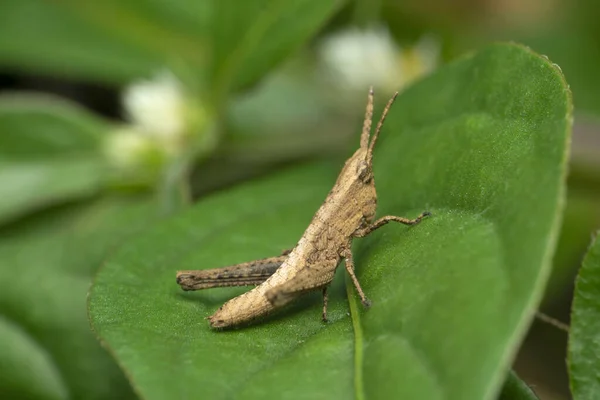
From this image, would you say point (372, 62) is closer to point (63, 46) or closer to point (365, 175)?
point (365, 175)

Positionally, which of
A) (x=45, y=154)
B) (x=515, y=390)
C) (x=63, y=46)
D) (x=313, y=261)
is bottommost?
(x=515, y=390)

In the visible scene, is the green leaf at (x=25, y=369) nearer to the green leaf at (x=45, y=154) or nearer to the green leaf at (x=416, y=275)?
the green leaf at (x=45, y=154)

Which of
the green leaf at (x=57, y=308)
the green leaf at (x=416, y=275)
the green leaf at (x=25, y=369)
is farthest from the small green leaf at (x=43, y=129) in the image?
the green leaf at (x=416, y=275)

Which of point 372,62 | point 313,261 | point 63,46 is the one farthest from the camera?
point 63,46

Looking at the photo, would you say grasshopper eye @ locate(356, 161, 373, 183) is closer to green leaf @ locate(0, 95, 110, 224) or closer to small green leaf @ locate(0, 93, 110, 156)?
green leaf @ locate(0, 95, 110, 224)

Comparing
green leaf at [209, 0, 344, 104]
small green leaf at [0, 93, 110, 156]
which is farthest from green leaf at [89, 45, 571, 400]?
small green leaf at [0, 93, 110, 156]

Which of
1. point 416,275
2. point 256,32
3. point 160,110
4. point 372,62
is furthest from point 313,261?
point 372,62
